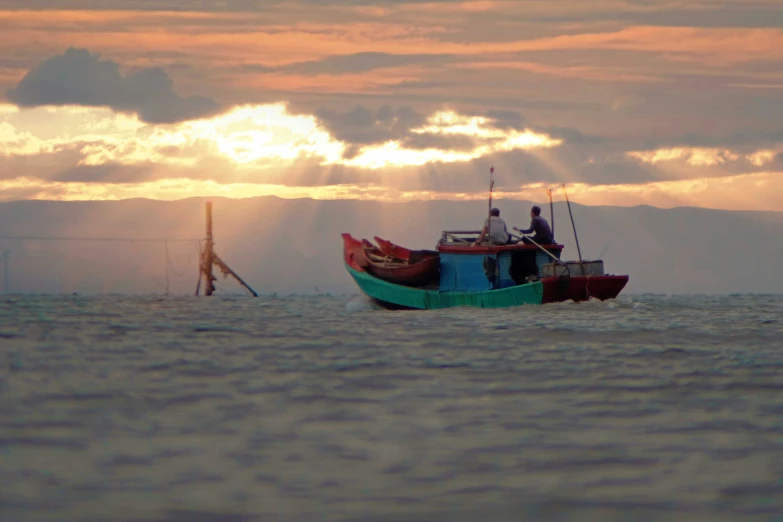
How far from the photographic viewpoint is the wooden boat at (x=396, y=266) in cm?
3097

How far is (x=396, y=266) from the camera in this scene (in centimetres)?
3203

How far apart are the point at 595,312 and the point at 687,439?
17.1 meters

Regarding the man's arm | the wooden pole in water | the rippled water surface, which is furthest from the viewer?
the wooden pole in water

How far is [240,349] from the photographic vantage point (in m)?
17.8

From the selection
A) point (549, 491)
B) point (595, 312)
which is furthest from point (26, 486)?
point (595, 312)

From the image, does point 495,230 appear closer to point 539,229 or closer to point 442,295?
point 539,229

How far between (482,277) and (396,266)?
4.20 meters

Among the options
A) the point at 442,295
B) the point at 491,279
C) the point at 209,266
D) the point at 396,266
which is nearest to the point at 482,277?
the point at 491,279

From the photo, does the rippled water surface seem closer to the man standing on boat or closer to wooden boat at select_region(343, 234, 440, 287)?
the man standing on boat

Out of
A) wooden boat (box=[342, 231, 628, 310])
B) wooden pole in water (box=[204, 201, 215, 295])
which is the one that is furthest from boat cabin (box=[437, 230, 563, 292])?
wooden pole in water (box=[204, 201, 215, 295])

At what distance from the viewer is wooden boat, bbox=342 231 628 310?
26.6 m

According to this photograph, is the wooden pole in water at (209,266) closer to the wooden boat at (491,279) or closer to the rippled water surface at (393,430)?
the wooden boat at (491,279)

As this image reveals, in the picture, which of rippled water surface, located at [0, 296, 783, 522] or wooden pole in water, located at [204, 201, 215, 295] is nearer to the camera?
rippled water surface, located at [0, 296, 783, 522]

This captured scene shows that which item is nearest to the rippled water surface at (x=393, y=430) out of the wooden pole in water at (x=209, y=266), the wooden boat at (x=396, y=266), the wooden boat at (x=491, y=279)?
the wooden boat at (x=491, y=279)
